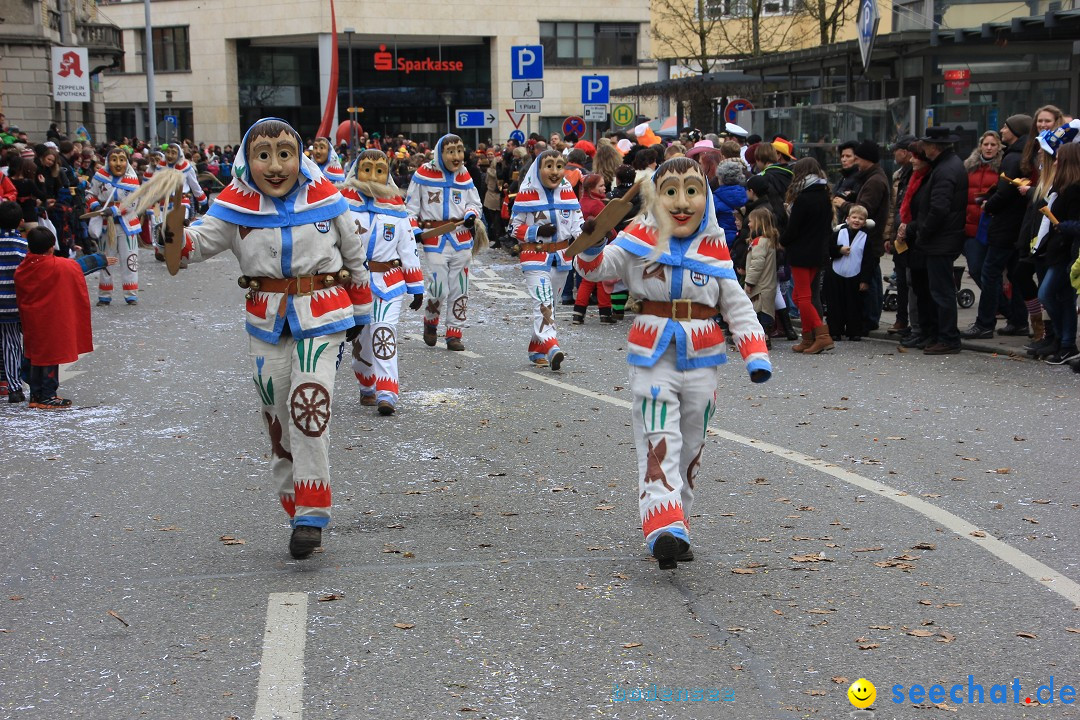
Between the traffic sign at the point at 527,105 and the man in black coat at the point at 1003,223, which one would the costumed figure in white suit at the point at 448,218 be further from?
the traffic sign at the point at 527,105

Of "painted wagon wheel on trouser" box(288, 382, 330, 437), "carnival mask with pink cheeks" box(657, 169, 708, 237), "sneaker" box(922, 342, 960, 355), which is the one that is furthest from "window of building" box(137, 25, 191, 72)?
"carnival mask with pink cheeks" box(657, 169, 708, 237)

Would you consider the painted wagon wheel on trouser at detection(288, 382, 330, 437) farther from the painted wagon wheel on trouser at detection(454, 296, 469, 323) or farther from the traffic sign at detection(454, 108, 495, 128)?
the traffic sign at detection(454, 108, 495, 128)

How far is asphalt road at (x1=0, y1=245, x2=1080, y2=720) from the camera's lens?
464cm

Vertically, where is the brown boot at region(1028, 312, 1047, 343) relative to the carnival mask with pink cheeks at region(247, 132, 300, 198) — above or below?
below

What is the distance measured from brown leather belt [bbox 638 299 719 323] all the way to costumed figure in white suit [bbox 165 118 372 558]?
1.55 meters

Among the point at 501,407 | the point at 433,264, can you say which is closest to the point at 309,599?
the point at 501,407

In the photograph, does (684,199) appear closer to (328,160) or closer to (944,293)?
(328,160)

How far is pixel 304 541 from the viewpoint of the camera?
616 centimetres

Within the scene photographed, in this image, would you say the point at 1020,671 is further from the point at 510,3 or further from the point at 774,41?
the point at 510,3

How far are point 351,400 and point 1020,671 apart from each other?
22.8 ft

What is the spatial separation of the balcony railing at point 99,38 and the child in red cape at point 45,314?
45927 millimetres

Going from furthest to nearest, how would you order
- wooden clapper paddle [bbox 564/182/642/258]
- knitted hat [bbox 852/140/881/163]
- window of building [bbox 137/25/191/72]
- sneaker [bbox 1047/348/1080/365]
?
window of building [bbox 137/25/191/72]
knitted hat [bbox 852/140/881/163]
sneaker [bbox 1047/348/1080/365]
wooden clapper paddle [bbox 564/182/642/258]

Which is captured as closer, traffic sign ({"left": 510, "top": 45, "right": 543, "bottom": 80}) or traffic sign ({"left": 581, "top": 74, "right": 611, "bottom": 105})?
traffic sign ({"left": 510, "top": 45, "right": 543, "bottom": 80})

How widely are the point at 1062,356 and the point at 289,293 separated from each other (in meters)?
7.92
